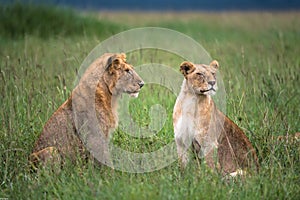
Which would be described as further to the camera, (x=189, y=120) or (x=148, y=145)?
(x=148, y=145)

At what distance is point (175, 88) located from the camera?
721 centimetres

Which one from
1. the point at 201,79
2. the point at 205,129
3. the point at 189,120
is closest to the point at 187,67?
the point at 201,79

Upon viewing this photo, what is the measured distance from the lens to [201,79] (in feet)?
17.4

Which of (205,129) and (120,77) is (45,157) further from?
(205,129)

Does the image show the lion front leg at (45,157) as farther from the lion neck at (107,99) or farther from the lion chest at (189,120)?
the lion chest at (189,120)

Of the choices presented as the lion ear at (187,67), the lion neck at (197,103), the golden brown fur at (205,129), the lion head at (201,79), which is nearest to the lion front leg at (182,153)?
the golden brown fur at (205,129)

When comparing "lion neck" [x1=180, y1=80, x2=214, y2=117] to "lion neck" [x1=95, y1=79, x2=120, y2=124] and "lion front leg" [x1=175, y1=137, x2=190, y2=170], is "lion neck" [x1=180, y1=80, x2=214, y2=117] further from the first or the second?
"lion neck" [x1=95, y1=79, x2=120, y2=124]

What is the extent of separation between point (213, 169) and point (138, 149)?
841 mm

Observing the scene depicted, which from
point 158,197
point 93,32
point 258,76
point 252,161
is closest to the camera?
point 158,197

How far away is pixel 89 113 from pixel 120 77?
470 mm

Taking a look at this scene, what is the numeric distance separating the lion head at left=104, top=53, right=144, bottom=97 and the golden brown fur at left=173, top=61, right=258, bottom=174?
662 millimetres

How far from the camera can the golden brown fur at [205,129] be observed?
5.33 metres

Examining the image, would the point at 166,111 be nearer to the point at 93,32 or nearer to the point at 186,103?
the point at 186,103

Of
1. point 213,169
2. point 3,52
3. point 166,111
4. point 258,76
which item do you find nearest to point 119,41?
point 3,52
